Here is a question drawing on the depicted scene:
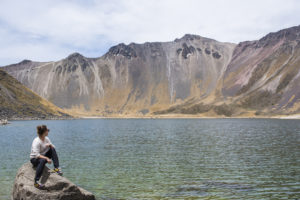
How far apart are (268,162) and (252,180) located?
29.6 ft

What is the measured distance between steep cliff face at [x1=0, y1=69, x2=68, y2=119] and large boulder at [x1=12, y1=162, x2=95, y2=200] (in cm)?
13880

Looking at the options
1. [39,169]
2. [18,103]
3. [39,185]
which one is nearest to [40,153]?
[39,169]

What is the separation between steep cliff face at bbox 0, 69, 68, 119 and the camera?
147000 millimetres

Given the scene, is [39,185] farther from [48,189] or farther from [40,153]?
[40,153]

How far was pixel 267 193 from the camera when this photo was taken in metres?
19.8

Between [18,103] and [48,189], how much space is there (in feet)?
502

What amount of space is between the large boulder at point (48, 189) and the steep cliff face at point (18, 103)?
455 feet

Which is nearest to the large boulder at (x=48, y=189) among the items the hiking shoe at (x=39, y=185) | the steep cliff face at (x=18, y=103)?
the hiking shoe at (x=39, y=185)

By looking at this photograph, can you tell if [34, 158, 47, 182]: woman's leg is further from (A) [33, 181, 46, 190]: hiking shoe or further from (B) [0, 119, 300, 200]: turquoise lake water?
(B) [0, 119, 300, 200]: turquoise lake water

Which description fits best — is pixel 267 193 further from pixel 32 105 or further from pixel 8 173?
pixel 32 105

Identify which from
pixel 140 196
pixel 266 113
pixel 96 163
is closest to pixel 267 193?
pixel 140 196

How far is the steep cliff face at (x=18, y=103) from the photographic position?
482 ft

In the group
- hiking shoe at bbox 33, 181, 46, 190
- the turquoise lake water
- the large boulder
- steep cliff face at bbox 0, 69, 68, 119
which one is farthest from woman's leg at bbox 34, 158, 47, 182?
steep cliff face at bbox 0, 69, 68, 119

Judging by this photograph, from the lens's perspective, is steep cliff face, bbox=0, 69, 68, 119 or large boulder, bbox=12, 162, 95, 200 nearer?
large boulder, bbox=12, 162, 95, 200
